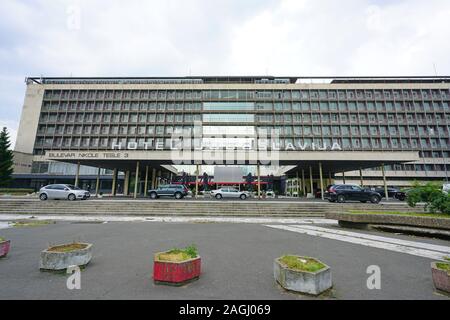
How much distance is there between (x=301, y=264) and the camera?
3391 millimetres

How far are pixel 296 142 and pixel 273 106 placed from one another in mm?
11193

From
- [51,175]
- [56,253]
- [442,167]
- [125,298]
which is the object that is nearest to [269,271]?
[125,298]

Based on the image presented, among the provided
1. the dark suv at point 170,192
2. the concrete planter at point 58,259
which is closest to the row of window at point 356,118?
the dark suv at point 170,192

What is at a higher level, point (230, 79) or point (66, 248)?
point (230, 79)

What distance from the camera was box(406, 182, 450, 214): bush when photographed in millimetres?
8430

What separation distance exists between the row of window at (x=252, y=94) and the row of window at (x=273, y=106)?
174 centimetres

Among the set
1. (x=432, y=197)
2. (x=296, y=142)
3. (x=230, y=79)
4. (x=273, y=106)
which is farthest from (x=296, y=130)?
(x=432, y=197)

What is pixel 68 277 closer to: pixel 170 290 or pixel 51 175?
pixel 170 290

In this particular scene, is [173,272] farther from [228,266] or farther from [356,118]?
[356,118]

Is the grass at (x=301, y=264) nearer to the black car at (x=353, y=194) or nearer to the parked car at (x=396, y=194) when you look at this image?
the black car at (x=353, y=194)

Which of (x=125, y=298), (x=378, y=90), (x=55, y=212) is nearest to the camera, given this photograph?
(x=125, y=298)

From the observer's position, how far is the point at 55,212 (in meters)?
15.4

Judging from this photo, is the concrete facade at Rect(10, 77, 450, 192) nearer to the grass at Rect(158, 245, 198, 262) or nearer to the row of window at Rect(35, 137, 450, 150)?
the row of window at Rect(35, 137, 450, 150)

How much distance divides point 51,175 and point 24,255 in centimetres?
5442
